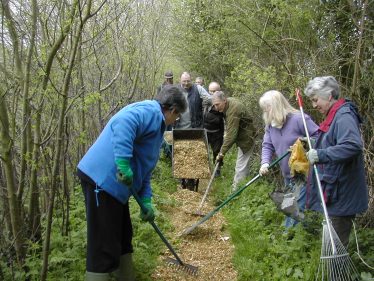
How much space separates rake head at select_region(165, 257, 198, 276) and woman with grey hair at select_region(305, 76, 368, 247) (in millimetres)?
1673

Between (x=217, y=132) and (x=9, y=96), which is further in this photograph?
(x=217, y=132)

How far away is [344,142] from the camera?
3.06m

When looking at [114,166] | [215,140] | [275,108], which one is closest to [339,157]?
[275,108]

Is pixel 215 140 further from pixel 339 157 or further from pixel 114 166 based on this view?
pixel 114 166

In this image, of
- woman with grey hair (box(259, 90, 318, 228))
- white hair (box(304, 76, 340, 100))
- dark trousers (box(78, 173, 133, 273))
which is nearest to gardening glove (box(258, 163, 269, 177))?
woman with grey hair (box(259, 90, 318, 228))

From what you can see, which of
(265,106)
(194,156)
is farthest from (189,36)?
(265,106)

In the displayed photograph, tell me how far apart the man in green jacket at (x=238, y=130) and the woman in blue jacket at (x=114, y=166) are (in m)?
3.33

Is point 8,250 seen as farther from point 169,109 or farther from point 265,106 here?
point 265,106

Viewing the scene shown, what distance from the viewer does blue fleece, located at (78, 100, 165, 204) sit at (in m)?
2.91

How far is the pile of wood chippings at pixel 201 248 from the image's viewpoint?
4277 millimetres

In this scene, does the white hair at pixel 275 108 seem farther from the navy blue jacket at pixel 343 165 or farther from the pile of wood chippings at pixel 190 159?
the pile of wood chippings at pixel 190 159

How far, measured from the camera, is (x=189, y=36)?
14312 mm

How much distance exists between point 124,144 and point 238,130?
413 centimetres

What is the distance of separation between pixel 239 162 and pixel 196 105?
2.22 meters
